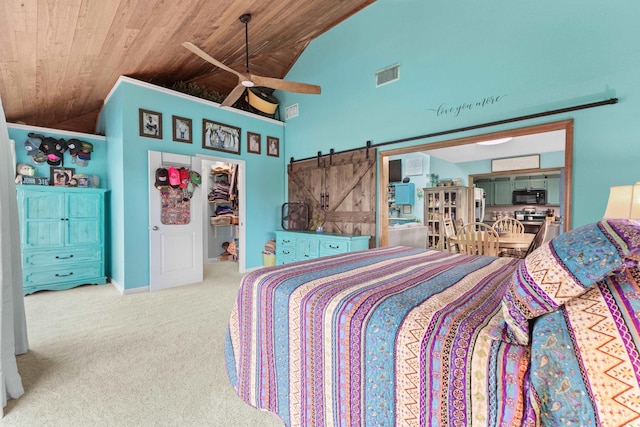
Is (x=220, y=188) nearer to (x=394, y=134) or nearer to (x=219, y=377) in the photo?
(x=394, y=134)

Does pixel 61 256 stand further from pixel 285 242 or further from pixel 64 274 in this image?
pixel 285 242

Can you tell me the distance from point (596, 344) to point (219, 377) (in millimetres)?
1895

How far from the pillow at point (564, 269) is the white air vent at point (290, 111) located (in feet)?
15.7

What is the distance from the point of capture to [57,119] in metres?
4.47

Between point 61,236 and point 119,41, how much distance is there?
2604mm

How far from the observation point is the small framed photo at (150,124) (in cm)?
363

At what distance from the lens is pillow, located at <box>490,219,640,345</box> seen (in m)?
0.65

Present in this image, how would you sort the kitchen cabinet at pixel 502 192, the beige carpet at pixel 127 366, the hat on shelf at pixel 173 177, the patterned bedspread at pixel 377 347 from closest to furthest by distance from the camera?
the patterned bedspread at pixel 377 347, the beige carpet at pixel 127 366, the hat on shelf at pixel 173 177, the kitchen cabinet at pixel 502 192

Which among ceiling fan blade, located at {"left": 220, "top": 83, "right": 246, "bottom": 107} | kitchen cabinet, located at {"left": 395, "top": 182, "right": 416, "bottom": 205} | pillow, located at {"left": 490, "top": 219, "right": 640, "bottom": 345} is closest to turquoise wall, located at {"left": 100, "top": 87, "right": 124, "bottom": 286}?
ceiling fan blade, located at {"left": 220, "top": 83, "right": 246, "bottom": 107}

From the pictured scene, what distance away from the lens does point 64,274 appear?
142 inches

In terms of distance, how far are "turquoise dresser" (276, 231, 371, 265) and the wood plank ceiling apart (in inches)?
110

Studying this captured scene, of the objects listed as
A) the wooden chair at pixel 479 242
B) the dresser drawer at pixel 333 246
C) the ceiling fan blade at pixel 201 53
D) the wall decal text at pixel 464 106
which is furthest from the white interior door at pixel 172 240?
the wooden chair at pixel 479 242

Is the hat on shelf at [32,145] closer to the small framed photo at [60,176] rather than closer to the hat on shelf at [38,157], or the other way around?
the hat on shelf at [38,157]

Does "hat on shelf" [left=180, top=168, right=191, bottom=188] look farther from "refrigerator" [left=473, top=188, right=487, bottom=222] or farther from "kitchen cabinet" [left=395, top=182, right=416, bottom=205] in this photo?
"refrigerator" [left=473, top=188, right=487, bottom=222]
